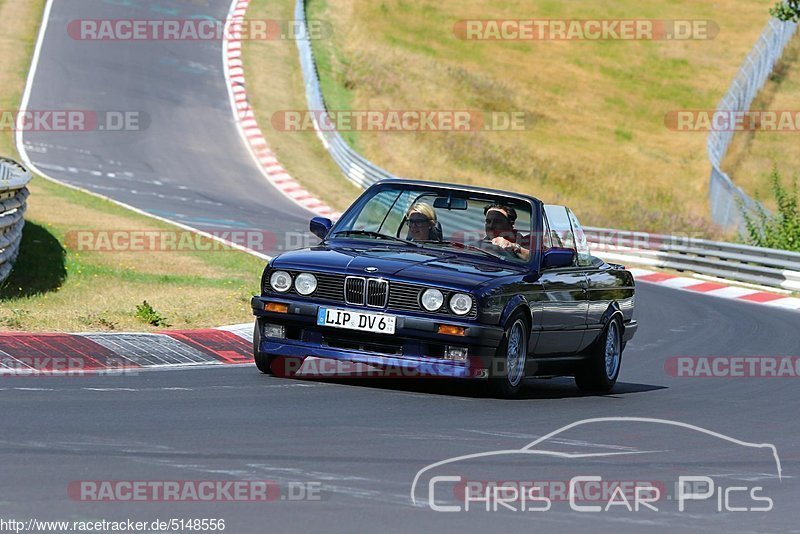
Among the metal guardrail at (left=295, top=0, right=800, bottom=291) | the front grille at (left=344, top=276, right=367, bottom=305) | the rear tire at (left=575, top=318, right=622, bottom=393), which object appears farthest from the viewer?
the metal guardrail at (left=295, top=0, right=800, bottom=291)

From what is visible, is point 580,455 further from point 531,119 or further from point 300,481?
point 531,119

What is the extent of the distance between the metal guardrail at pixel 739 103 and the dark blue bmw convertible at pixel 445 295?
66.8 ft

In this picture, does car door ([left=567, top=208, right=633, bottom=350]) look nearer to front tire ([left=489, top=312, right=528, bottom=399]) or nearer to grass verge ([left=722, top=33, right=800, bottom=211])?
front tire ([left=489, top=312, right=528, bottom=399])

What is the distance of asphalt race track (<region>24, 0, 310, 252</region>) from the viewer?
29516mm

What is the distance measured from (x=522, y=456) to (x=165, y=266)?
13285 millimetres

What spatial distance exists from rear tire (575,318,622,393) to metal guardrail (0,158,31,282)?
7.81m

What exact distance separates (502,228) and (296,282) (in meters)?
1.87

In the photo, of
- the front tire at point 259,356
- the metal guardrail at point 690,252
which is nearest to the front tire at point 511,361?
the front tire at point 259,356

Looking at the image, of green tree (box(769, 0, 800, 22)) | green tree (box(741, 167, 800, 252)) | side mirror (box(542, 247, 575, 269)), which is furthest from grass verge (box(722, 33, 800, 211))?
side mirror (box(542, 247, 575, 269))

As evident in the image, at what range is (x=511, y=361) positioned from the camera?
33.7ft

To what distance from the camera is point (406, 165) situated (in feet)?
130

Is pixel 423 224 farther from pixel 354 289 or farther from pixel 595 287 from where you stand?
pixel 595 287

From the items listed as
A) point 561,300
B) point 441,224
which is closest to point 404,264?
point 441,224

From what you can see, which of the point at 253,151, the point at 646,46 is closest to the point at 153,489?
the point at 253,151
